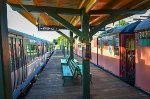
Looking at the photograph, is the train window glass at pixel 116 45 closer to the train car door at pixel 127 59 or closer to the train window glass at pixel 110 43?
the train car door at pixel 127 59

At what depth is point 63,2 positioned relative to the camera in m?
6.32

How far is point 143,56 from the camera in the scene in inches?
325

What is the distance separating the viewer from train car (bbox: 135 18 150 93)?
780 cm

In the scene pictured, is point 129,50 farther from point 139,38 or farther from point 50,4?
point 50,4

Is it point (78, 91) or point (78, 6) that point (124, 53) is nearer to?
point (78, 91)

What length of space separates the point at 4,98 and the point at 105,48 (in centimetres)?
1384

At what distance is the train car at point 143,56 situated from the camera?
7.80m

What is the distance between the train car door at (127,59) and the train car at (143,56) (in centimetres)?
188

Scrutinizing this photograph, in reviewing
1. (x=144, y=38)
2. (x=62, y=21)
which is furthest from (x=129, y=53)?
(x=62, y=21)

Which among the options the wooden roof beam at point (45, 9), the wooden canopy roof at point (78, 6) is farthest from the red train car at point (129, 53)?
the wooden roof beam at point (45, 9)

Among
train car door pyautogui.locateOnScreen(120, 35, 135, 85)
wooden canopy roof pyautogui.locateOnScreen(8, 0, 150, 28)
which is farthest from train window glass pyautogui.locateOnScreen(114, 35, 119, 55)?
wooden canopy roof pyautogui.locateOnScreen(8, 0, 150, 28)

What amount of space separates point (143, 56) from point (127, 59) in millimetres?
2874

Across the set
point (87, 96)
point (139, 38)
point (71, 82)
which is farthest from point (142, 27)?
point (71, 82)

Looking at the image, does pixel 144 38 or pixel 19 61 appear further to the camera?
pixel 144 38
